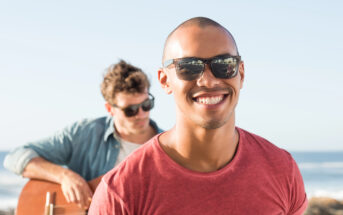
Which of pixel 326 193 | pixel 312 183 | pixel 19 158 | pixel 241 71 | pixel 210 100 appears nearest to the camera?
pixel 210 100

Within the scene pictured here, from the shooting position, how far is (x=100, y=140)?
4727 mm

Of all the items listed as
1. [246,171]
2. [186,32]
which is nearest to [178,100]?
[186,32]

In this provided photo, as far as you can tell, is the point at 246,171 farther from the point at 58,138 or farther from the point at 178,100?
the point at 58,138

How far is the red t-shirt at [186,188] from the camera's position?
2166 millimetres

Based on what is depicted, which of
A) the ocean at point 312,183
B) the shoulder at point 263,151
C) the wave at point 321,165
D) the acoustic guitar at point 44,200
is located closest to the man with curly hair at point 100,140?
the acoustic guitar at point 44,200

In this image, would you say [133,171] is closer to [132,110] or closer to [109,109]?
[132,110]

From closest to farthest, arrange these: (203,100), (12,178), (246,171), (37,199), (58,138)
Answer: (203,100) < (246,171) < (37,199) < (58,138) < (12,178)

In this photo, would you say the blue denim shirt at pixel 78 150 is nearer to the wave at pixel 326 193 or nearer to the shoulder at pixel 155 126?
the shoulder at pixel 155 126

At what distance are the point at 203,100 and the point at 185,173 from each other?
1.19 feet

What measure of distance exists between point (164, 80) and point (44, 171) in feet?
8.08

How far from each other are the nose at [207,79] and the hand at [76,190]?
7.95 feet

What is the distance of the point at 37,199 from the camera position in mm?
4391

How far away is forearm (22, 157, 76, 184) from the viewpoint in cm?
430

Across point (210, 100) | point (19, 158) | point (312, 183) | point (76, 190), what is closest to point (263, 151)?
point (210, 100)
